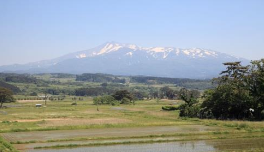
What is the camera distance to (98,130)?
1328 inches

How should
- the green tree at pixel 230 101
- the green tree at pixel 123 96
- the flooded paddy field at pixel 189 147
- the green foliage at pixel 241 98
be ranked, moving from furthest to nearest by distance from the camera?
1. the green tree at pixel 123 96
2. the green tree at pixel 230 101
3. the green foliage at pixel 241 98
4. the flooded paddy field at pixel 189 147

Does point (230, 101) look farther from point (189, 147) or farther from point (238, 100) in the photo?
point (189, 147)

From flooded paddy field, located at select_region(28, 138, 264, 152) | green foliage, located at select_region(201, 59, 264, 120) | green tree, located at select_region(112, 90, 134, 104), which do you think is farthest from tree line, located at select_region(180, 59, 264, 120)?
green tree, located at select_region(112, 90, 134, 104)

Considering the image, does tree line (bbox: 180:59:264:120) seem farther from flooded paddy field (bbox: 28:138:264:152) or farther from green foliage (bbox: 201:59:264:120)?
flooded paddy field (bbox: 28:138:264:152)

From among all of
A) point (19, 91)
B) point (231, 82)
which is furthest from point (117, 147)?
point (19, 91)

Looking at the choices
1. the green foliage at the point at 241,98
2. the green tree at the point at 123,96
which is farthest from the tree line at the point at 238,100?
the green tree at the point at 123,96

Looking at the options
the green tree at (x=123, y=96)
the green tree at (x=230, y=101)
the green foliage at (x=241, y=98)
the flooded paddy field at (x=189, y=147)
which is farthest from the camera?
the green tree at (x=123, y=96)

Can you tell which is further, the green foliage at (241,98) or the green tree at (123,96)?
the green tree at (123,96)

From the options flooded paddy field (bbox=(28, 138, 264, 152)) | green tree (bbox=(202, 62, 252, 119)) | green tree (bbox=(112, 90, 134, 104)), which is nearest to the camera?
flooded paddy field (bbox=(28, 138, 264, 152))

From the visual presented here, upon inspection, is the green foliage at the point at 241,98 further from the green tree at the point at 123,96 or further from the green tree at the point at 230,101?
the green tree at the point at 123,96

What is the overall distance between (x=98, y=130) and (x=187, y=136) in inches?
347

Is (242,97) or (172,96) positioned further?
(172,96)

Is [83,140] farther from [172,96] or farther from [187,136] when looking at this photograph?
[172,96]

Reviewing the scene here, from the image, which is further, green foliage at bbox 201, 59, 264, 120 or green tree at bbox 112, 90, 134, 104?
green tree at bbox 112, 90, 134, 104
